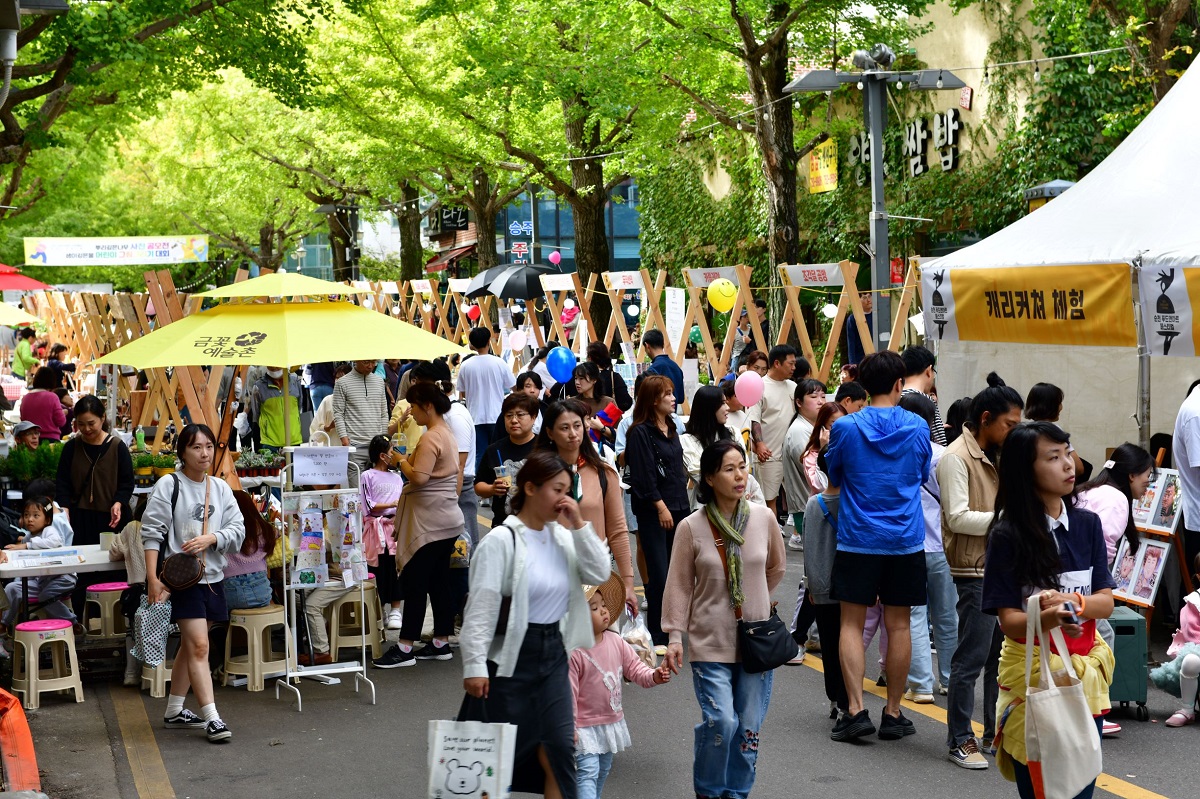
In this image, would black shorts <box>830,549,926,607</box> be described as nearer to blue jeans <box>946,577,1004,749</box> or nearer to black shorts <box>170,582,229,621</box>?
blue jeans <box>946,577,1004,749</box>

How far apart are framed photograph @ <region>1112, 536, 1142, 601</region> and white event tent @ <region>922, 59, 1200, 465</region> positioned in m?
0.93

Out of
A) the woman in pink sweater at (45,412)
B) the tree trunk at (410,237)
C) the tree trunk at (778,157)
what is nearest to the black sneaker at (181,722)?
the woman in pink sweater at (45,412)

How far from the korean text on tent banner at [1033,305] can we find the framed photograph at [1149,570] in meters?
1.31

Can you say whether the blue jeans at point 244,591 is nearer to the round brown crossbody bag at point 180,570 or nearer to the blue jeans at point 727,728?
the round brown crossbody bag at point 180,570

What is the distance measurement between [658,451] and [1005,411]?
96.8 inches

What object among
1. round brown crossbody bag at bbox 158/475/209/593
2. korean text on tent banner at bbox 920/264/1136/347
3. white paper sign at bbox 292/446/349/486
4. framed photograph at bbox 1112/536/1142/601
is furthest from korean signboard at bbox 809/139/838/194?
round brown crossbody bag at bbox 158/475/209/593

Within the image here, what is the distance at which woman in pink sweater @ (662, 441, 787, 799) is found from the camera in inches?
221

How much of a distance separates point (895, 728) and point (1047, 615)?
9.98ft

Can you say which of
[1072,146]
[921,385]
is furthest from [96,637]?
[1072,146]

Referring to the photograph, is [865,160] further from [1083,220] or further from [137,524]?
[137,524]

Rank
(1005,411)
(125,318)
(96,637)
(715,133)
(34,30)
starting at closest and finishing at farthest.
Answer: (1005,411) < (96,637) < (34,30) < (125,318) < (715,133)

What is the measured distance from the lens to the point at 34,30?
13.0m

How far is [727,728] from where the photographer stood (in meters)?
5.56

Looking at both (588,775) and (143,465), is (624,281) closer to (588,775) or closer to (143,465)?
(143,465)
